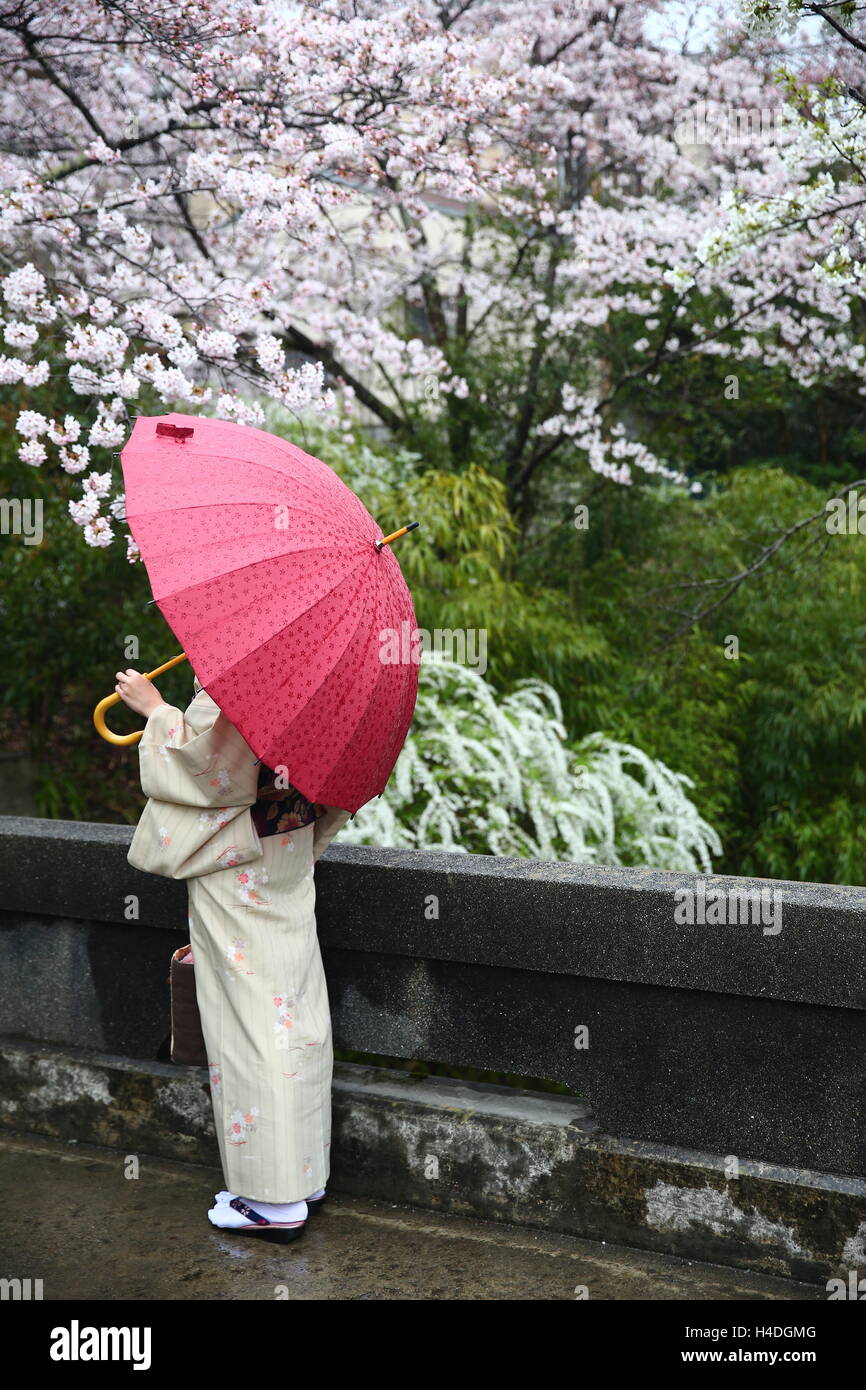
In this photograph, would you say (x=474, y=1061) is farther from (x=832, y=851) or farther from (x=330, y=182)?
(x=330, y=182)

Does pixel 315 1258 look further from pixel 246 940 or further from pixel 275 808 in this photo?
pixel 275 808

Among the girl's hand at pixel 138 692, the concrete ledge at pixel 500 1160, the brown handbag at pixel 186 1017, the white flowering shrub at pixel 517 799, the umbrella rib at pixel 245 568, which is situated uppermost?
the umbrella rib at pixel 245 568

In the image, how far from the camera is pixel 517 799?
15.0 ft

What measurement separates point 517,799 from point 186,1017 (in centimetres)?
177

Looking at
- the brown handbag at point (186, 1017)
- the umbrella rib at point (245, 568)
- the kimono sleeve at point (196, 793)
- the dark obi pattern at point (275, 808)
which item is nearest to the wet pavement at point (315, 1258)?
the brown handbag at point (186, 1017)

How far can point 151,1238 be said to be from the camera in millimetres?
3057

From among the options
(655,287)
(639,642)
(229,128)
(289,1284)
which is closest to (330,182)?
(229,128)

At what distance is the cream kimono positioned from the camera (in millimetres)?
2932

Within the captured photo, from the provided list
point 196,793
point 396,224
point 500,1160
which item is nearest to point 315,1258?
point 500,1160

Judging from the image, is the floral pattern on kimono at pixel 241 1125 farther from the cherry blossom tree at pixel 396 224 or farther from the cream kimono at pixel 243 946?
the cherry blossom tree at pixel 396 224

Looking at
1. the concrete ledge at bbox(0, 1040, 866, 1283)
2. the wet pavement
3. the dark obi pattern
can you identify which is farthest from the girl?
the concrete ledge at bbox(0, 1040, 866, 1283)

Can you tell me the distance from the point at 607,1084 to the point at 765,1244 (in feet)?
1.66

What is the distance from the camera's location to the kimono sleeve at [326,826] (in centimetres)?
319

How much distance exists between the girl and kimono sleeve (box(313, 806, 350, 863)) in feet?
0.28
